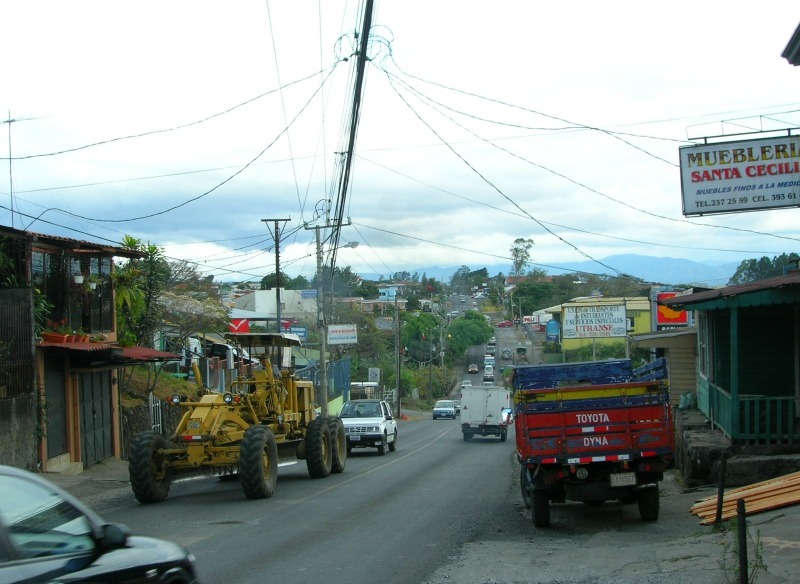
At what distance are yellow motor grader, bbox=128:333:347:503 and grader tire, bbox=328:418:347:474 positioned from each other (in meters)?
0.37

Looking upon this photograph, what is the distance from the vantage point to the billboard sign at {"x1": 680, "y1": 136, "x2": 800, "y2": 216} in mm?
17344

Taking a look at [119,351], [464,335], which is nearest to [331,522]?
[119,351]

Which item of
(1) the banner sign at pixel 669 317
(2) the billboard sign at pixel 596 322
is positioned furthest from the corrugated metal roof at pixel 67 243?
A: (1) the banner sign at pixel 669 317

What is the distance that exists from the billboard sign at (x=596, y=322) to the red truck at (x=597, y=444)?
88.1 ft

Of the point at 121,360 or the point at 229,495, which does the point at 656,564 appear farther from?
the point at 121,360

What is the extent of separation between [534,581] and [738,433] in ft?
26.0

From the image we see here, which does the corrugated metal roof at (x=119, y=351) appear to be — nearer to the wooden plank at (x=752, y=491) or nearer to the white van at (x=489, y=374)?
the wooden plank at (x=752, y=491)

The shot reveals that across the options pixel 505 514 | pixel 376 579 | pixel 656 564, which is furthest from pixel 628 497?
pixel 376 579

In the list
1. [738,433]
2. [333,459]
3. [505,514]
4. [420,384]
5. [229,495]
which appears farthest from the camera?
[420,384]

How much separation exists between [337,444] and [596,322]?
68.7 feet

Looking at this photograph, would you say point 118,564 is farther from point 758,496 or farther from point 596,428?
point 758,496

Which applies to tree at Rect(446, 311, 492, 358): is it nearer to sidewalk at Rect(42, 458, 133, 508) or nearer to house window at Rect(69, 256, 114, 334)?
house window at Rect(69, 256, 114, 334)

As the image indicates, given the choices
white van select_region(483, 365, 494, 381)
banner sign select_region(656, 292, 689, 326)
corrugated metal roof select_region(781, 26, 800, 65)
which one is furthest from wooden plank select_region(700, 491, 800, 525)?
white van select_region(483, 365, 494, 381)

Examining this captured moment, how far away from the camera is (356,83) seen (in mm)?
17219
